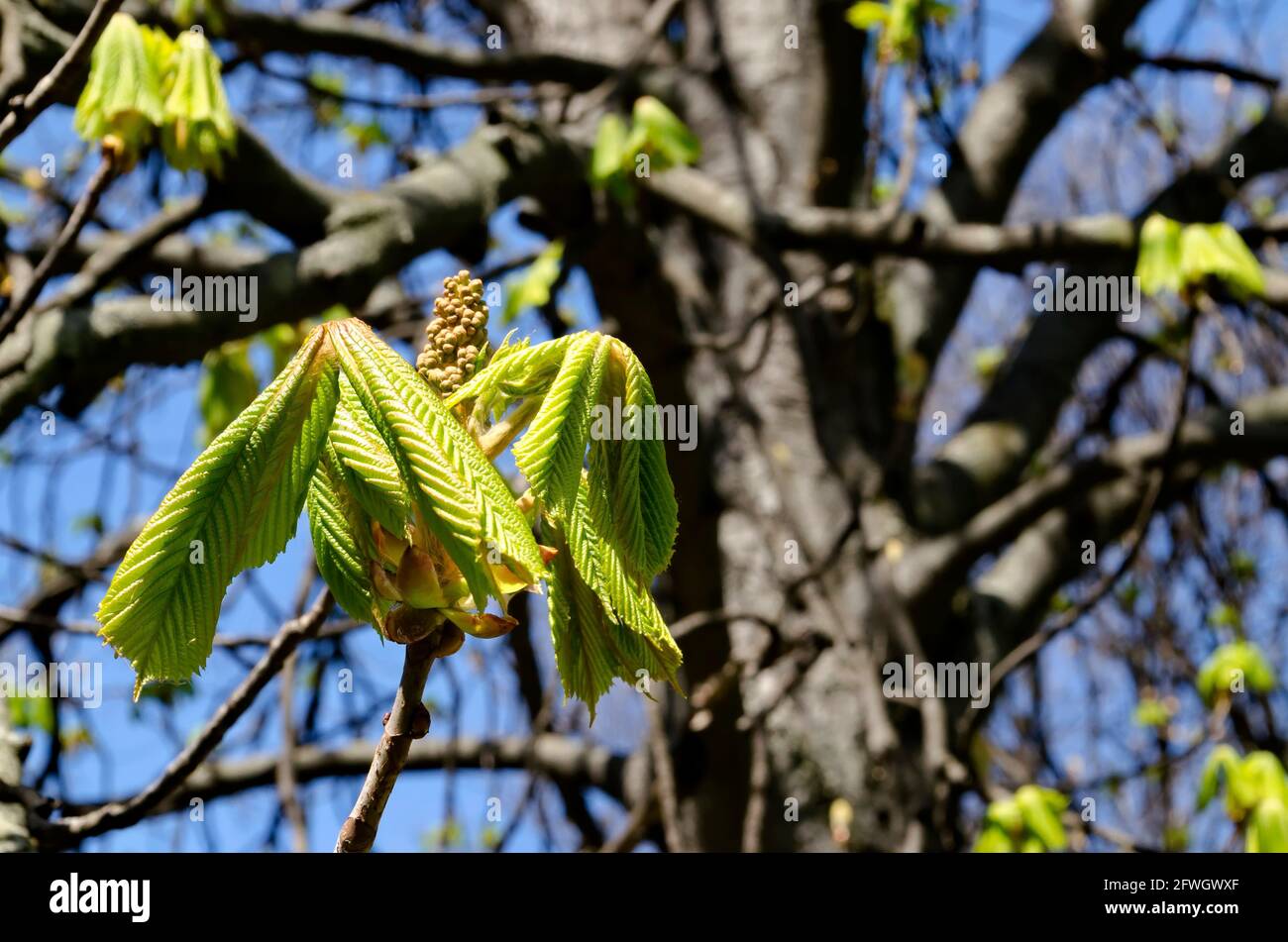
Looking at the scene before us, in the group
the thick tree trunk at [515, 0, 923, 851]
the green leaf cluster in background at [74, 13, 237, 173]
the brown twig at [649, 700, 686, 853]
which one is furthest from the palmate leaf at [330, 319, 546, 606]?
the thick tree trunk at [515, 0, 923, 851]

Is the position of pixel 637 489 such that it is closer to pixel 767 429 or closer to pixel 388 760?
pixel 388 760

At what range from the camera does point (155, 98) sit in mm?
1580

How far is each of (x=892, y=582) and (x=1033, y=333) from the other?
3.33ft

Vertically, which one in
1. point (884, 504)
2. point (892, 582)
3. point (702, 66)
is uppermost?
point (702, 66)

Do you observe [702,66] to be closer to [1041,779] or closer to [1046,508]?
[1046,508]

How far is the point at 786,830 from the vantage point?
256cm

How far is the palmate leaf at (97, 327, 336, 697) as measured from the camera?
25.5 inches

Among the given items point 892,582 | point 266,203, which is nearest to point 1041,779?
point 892,582

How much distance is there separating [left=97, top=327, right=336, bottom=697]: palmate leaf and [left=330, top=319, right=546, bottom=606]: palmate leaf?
44 millimetres

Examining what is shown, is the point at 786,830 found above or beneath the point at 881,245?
beneath

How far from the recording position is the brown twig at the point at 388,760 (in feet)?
2.12

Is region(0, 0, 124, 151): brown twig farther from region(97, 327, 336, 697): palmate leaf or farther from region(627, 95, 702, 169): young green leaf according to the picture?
region(627, 95, 702, 169): young green leaf

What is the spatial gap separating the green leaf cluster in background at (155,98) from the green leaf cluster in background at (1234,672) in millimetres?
2324

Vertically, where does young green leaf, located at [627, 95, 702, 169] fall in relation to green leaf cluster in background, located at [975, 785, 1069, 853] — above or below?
above
